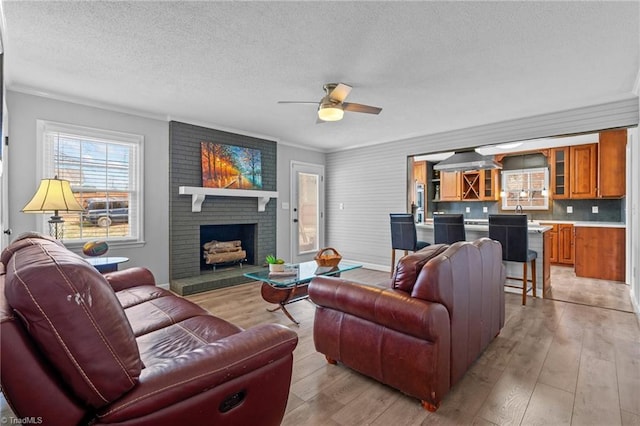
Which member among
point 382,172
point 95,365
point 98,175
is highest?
point 382,172

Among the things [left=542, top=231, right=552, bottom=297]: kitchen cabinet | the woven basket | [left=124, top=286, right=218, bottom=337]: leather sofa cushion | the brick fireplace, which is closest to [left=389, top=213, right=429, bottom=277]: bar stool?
[left=542, top=231, right=552, bottom=297]: kitchen cabinet

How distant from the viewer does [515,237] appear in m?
3.77

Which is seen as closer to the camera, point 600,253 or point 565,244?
point 600,253

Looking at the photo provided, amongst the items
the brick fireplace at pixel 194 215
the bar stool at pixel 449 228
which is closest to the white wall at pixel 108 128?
the brick fireplace at pixel 194 215

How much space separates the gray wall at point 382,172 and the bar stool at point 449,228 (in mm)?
1192

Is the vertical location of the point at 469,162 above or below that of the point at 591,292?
above

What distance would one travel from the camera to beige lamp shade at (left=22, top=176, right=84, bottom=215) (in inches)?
108

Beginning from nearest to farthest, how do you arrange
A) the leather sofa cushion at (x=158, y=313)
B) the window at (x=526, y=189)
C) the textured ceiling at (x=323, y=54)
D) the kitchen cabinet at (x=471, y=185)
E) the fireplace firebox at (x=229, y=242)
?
the leather sofa cushion at (x=158, y=313) → the textured ceiling at (x=323, y=54) → the fireplace firebox at (x=229, y=242) → the window at (x=526, y=189) → the kitchen cabinet at (x=471, y=185)

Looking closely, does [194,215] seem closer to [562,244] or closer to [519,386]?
[519,386]

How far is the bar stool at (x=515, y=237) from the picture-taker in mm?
3717

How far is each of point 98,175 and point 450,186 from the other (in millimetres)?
7381

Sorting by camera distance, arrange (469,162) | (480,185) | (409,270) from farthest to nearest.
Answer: (480,185), (469,162), (409,270)

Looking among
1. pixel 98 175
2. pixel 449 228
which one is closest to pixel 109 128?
pixel 98 175

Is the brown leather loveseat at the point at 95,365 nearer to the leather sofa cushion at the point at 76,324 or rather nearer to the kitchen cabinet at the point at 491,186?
the leather sofa cushion at the point at 76,324
